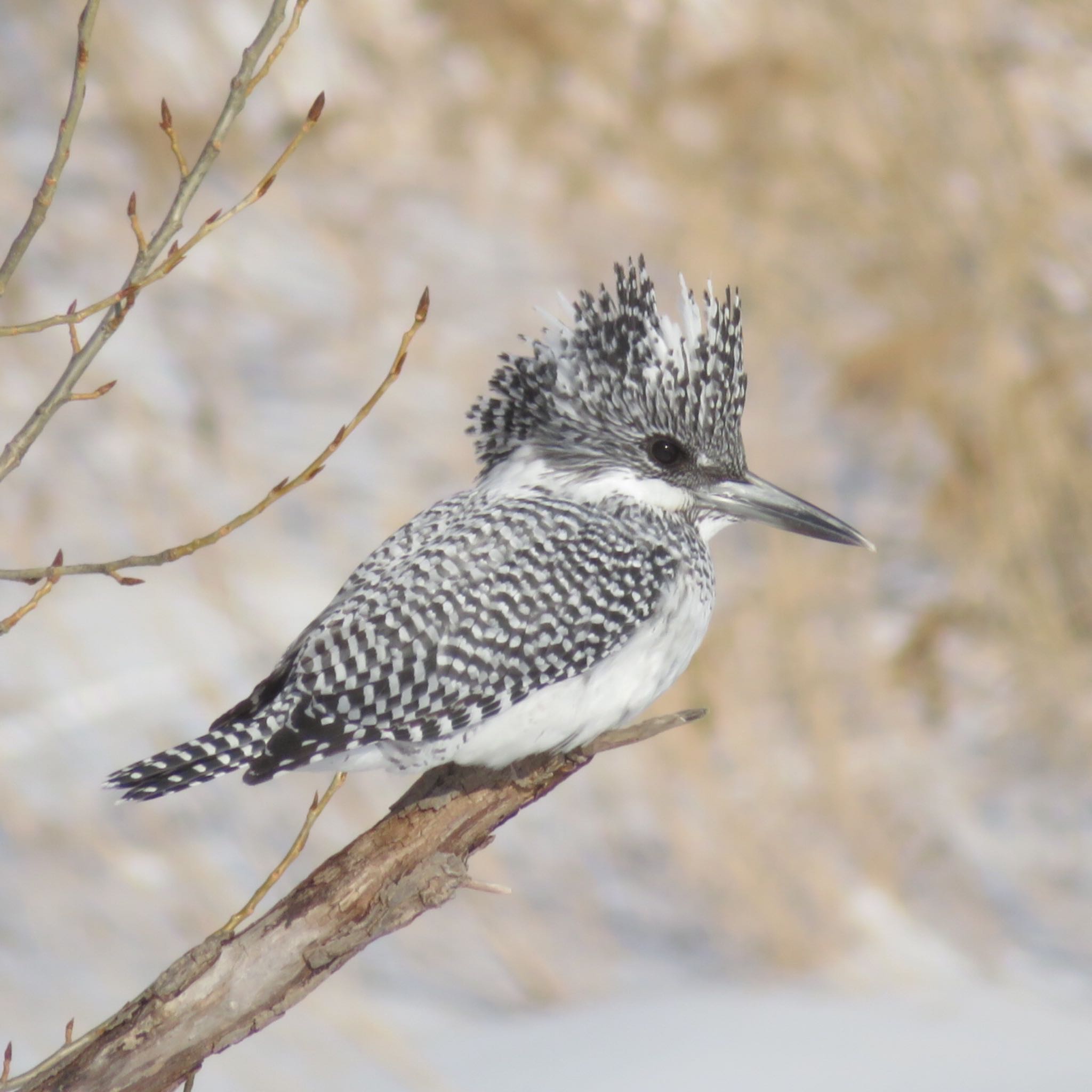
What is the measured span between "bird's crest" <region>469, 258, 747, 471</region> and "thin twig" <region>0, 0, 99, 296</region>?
1038 mm

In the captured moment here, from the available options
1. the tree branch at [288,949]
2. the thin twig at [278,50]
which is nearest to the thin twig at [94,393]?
the thin twig at [278,50]

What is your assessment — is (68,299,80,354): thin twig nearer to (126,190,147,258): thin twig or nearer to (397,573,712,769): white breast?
(126,190,147,258): thin twig

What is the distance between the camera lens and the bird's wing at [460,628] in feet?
6.67

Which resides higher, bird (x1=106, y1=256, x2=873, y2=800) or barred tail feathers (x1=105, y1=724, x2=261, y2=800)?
bird (x1=106, y1=256, x2=873, y2=800)

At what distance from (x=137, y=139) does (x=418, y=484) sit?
6.21 ft

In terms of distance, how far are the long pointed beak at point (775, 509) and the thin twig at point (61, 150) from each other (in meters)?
1.28

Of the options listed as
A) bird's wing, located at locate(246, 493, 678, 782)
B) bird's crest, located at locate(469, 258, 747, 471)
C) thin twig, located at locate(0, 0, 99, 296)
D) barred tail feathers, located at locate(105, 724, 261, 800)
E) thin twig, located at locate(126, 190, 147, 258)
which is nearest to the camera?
thin twig, located at locate(0, 0, 99, 296)

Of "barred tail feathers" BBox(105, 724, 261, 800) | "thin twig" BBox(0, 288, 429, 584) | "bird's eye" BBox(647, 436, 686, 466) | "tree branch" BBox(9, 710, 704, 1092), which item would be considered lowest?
"tree branch" BBox(9, 710, 704, 1092)

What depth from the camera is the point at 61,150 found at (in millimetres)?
1478

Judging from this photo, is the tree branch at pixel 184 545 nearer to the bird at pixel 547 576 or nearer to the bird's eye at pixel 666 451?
the bird at pixel 547 576

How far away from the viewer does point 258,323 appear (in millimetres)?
6008

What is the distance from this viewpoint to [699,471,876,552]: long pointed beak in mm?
2387

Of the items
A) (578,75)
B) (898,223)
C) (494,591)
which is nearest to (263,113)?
(578,75)

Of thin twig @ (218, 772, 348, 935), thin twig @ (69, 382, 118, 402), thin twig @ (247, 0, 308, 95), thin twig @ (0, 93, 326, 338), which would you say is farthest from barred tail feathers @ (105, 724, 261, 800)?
thin twig @ (247, 0, 308, 95)
